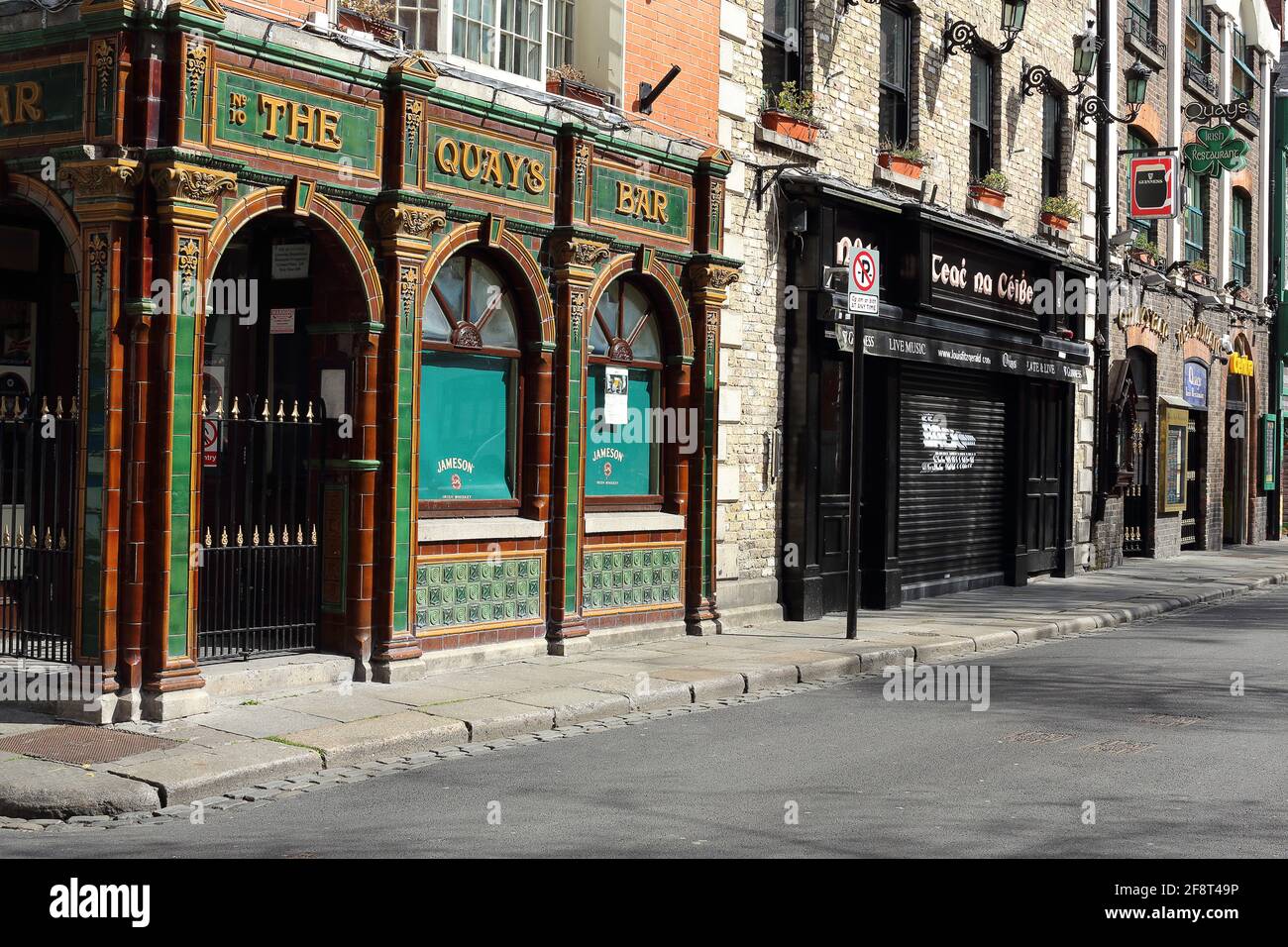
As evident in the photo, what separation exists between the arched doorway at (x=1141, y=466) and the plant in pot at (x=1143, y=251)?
1.57 meters

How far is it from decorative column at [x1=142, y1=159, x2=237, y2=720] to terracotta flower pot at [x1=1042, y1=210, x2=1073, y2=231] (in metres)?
15.1

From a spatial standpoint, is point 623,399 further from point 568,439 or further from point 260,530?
point 260,530

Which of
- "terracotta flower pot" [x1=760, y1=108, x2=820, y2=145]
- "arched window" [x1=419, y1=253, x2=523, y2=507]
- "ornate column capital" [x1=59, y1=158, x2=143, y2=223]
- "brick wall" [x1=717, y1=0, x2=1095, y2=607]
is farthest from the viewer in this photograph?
"terracotta flower pot" [x1=760, y1=108, x2=820, y2=145]

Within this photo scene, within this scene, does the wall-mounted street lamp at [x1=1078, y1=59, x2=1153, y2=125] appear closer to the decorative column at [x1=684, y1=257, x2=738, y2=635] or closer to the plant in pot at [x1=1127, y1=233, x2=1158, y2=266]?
the plant in pot at [x1=1127, y1=233, x2=1158, y2=266]

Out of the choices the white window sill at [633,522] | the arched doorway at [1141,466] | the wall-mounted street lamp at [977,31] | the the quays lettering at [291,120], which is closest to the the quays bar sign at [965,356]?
the white window sill at [633,522]

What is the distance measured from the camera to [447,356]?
11828 millimetres

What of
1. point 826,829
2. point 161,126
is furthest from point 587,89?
point 826,829

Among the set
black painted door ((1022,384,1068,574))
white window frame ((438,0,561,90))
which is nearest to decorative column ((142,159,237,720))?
white window frame ((438,0,561,90))

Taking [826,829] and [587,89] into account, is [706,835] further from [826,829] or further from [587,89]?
[587,89]

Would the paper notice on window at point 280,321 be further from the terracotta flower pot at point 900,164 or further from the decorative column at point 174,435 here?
the terracotta flower pot at point 900,164

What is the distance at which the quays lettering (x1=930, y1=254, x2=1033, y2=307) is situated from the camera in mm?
17755

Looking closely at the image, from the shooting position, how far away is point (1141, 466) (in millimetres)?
25562

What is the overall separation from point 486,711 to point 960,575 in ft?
36.5
